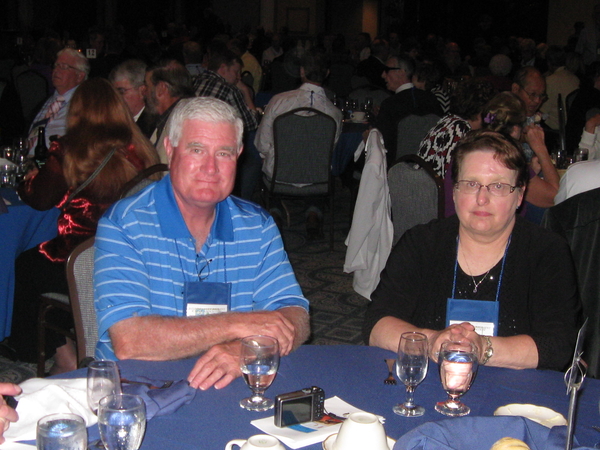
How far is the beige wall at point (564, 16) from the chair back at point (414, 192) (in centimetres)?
1531

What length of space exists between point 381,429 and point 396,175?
249cm

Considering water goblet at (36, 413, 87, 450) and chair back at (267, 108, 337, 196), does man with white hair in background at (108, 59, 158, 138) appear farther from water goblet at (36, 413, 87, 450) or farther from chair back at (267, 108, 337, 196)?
water goblet at (36, 413, 87, 450)

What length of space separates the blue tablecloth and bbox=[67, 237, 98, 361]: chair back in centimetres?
136

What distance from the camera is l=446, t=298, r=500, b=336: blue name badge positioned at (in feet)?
6.61

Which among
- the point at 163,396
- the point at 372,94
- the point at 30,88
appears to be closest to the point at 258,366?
the point at 163,396

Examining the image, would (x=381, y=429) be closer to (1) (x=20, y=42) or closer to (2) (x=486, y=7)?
(1) (x=20, y=42)

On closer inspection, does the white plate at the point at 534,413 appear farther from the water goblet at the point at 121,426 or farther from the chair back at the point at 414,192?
the chair back at the point at 414,192

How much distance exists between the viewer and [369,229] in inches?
167

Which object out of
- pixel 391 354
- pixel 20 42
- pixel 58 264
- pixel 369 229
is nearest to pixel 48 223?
pixel 58 264

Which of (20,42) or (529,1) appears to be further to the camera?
(529,1)

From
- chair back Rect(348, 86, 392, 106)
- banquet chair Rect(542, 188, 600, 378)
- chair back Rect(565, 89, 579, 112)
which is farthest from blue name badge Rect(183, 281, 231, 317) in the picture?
chair back Rect(565, 89, 579, 112)

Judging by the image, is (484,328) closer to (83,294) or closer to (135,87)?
(83,294)

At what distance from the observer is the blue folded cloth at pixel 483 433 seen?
1.15 metres

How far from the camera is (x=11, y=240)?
11.5ft
